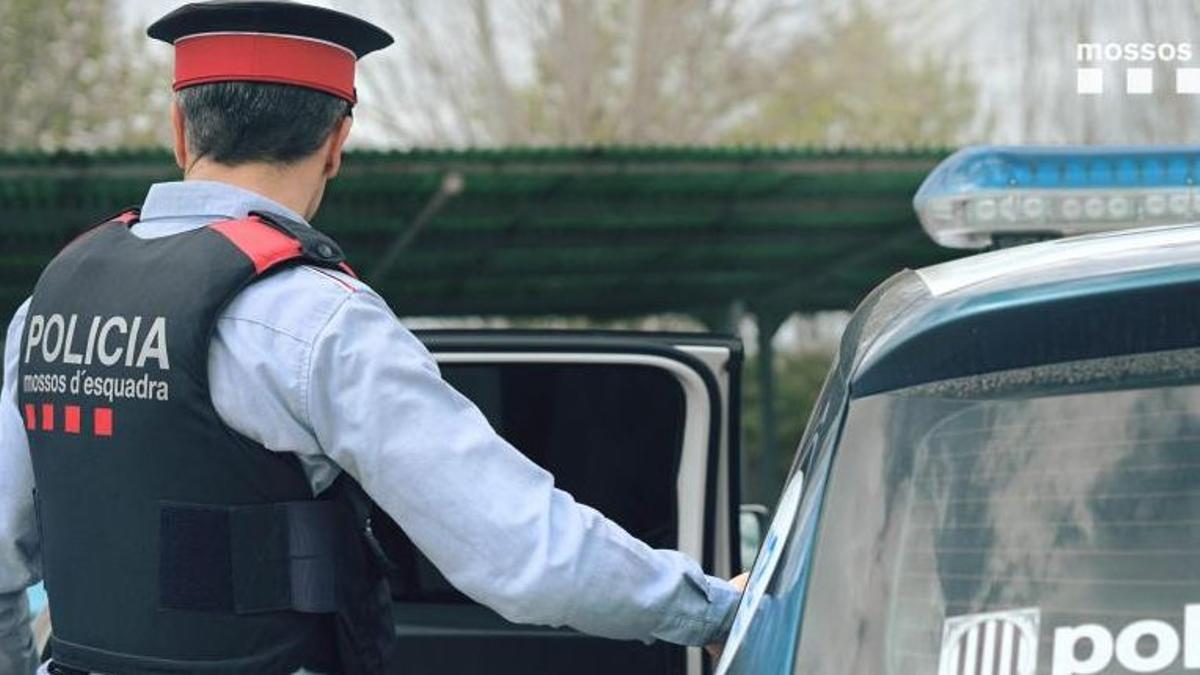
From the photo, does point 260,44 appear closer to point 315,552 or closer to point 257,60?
point 257,60

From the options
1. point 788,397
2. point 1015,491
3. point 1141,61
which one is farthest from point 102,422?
point 1141,61

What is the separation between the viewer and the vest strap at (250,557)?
2092mm

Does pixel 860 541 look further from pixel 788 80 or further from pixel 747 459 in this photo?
pixel 788 80

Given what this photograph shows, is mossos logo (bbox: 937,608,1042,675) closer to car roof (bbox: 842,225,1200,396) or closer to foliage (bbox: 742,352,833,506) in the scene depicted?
car roof (bbox: 842,225,1200,396)

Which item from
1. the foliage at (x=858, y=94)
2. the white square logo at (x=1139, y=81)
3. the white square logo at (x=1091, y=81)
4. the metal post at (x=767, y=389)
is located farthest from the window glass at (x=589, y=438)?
the foliage at (x=858, y=94)

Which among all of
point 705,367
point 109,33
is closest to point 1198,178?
point 705,367

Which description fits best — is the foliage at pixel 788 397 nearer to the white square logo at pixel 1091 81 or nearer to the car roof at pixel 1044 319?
the white square logo at pixel 1091 81

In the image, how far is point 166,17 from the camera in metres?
2.31

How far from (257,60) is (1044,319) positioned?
3.37ft

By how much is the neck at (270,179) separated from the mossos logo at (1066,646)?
1.01m

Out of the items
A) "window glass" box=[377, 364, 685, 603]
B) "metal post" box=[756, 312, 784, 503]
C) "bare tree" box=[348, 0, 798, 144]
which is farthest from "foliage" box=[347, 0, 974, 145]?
"window glass" box=[377, 364, 685, 603]

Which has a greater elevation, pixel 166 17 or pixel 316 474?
pixel 166 17

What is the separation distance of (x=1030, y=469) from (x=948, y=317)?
0.15 meters

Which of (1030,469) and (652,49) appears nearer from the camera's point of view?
(1030,469)
